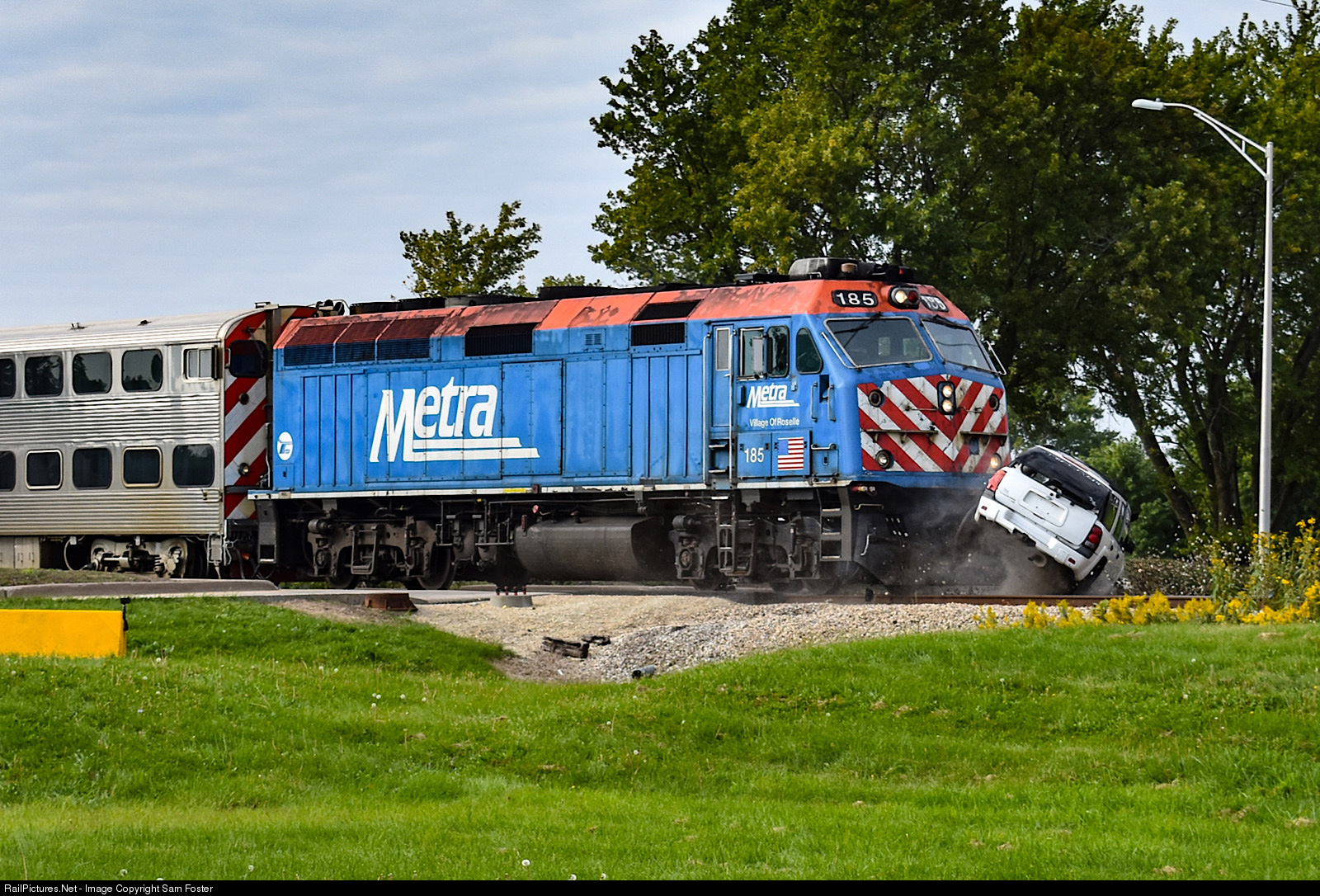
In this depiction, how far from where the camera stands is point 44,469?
30.7 meters

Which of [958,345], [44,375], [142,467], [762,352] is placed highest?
[958,345]

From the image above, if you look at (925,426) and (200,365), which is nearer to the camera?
(925,426)

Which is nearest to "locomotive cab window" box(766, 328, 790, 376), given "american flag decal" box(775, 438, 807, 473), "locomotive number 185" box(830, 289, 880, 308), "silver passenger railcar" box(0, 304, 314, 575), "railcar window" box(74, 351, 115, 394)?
"locomotive number 185" box(830, 289, 880, 308)

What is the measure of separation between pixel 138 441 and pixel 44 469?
9.10ft

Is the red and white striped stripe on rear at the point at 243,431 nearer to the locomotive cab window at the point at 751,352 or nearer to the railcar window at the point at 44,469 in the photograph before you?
the railcar window at the point at 44,469

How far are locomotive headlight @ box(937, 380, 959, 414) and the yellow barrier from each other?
11.3 meters

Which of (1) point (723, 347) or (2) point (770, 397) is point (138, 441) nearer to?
(1) point (723, 347)

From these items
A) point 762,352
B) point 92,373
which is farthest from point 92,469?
point 762,352

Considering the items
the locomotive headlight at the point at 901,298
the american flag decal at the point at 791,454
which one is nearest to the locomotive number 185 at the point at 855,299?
the locomotive headlight at the point at 901,298

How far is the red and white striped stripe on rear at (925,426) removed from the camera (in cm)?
2142

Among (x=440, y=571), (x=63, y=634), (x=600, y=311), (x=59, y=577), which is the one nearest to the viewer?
(x=63, y=634)

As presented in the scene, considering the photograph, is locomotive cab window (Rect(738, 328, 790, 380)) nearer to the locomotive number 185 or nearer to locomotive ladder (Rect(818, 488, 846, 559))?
the locomotive number 185

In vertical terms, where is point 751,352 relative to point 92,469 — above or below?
above

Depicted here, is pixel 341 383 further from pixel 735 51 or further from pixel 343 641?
pixel 735 51
